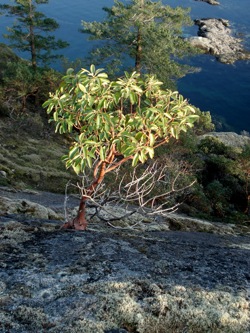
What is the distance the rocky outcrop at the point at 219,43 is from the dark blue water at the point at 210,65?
5.61 ft

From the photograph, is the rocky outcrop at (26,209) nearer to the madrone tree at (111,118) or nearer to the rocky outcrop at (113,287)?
the rocky outcrop at (113,287)

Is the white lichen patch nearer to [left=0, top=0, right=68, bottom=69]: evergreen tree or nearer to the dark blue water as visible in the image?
[left=0, top=0, right=68, bottom=69]: evergreen tree

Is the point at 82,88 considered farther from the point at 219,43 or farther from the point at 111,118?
the point at 219,43

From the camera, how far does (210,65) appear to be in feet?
239

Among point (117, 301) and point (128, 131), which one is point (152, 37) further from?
point (117, 301)

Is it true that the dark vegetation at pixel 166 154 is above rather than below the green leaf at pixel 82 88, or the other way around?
below

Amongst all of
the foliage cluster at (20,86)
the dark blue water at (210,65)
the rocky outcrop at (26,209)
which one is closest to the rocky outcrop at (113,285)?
the rocky outcrop at (26,209)

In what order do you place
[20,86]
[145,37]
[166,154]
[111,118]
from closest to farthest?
[111,118]
[166,154]
[20,86]
[145,37]

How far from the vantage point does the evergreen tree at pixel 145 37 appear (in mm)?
34844

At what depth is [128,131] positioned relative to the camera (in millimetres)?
7645

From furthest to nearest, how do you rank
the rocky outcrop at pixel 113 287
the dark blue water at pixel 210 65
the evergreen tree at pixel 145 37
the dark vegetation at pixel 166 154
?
the dark blue water at pixel 210 65 < the evergreen tree at pixel 145 37 < the dark vegetation at pixel 166 154 < the rocky outcrop at pixel 113 287

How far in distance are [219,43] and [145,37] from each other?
159 ft

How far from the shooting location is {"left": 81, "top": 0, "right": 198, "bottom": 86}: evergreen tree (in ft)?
114

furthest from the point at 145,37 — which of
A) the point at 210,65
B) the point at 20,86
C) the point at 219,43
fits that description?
the point at 219,43
